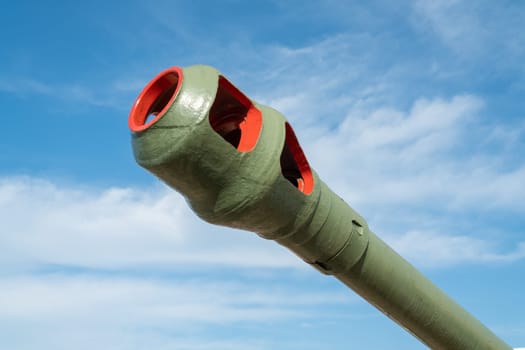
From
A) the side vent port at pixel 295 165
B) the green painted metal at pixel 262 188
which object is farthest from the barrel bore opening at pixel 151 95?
the side vent port at pixel 295 165

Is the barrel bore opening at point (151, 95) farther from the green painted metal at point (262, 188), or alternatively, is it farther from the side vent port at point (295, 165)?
the side vent port at point (295, 165)

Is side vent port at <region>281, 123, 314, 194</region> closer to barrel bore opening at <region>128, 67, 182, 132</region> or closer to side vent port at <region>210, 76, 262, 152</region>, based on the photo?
side vent port at <region>210, 76, 262, 152</region>

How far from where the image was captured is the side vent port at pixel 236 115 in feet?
12.0

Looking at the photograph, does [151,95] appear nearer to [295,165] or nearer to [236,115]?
[236,115]

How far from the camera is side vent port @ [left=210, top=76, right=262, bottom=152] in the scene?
3.65 metres

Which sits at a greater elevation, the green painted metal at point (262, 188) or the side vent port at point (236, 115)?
the side vent port at point (236, 115)

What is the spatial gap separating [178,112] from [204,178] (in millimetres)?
406

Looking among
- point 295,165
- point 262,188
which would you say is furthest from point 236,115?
point 295,165

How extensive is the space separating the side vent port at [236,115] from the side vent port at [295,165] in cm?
26

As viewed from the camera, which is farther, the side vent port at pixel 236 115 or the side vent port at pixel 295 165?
the side vent port at pixel 295 165

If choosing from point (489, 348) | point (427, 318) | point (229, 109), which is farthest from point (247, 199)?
point (489, 348)

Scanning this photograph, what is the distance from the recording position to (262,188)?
144 inches

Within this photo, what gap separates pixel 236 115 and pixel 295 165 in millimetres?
651

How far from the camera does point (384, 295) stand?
15.7ft
